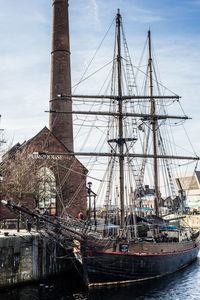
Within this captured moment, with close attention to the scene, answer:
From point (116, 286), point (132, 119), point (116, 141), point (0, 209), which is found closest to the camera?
point (116, 286)

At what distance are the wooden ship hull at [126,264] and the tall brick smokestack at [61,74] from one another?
16484 mm

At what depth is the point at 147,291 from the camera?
16016 mm

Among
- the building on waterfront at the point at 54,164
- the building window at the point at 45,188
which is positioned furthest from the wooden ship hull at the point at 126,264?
the building window at the point at 45,188

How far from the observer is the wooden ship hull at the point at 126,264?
16.6m

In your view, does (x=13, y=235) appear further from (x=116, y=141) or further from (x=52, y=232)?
(x=116, y=141)

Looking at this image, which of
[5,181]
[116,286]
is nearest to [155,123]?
[5,181]

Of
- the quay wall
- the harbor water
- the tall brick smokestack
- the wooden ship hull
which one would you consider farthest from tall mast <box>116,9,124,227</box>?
the tall brick smokestack

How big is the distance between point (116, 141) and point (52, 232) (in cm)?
686

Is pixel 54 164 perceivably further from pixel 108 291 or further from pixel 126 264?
pixel 108 291

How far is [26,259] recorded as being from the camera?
56.0ft

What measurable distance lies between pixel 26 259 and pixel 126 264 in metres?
5.28

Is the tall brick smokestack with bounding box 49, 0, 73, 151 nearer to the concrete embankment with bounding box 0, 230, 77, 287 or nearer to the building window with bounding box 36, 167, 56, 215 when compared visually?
the building window with bounding box 36, 167, 56, 215

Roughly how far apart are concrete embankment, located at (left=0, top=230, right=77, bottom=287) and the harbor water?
1.68ft

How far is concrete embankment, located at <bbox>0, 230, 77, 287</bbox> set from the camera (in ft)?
53.1
